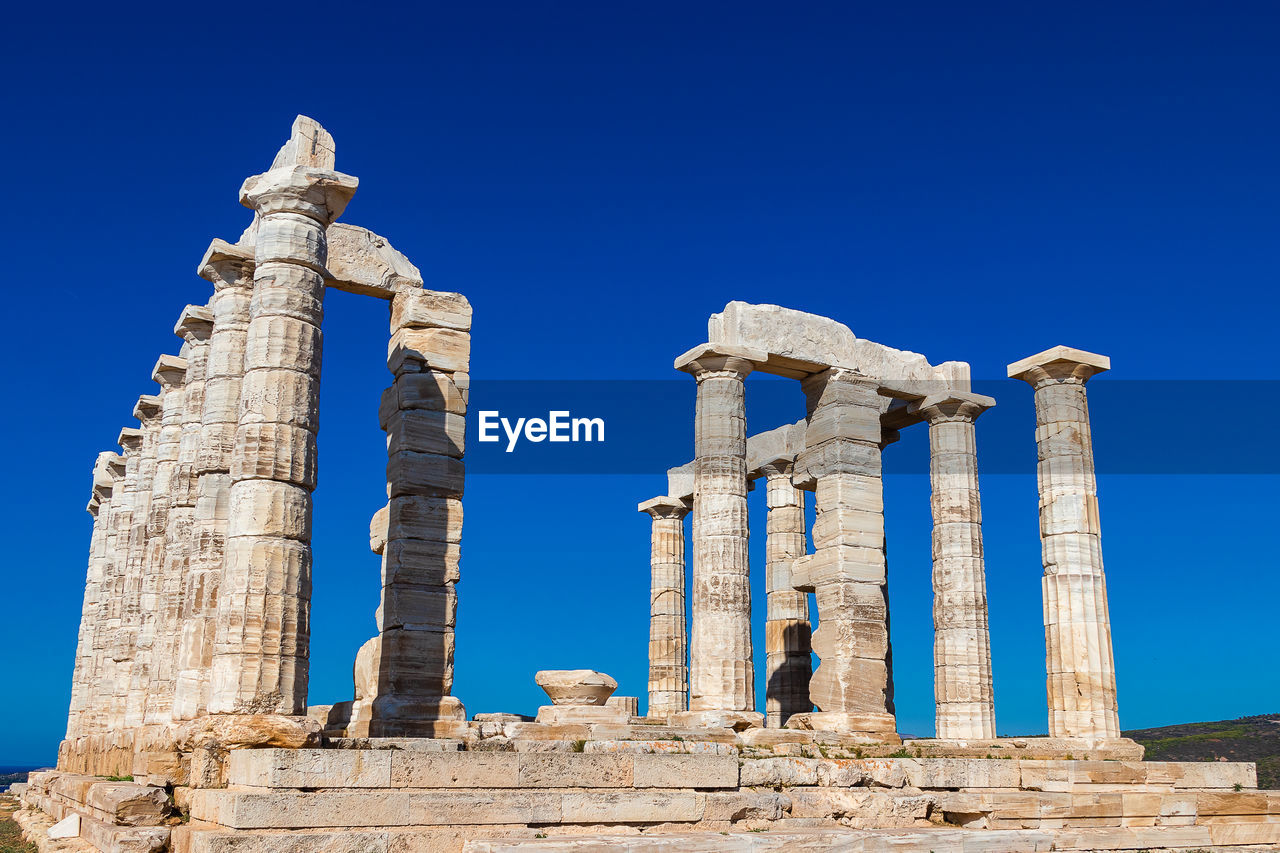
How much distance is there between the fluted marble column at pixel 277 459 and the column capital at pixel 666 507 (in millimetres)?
19109

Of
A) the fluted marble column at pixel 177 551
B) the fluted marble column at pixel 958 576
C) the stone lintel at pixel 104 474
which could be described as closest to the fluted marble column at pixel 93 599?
the stone lintel at pixel 104 474

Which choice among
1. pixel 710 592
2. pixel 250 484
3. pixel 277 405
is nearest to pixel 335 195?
pixel 277 405

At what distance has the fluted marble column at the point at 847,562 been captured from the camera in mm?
25766

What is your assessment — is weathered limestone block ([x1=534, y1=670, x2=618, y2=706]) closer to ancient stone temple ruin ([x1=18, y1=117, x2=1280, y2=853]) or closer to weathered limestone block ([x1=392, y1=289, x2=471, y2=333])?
ancient stone temple ruin ([x1=18, y1=117, x2=1280, y2=853])

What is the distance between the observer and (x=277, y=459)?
18.2 meters

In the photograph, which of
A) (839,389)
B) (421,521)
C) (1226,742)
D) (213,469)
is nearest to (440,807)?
(213,469)

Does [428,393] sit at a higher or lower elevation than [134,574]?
higher

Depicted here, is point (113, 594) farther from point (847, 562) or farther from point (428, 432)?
point (847, 562)

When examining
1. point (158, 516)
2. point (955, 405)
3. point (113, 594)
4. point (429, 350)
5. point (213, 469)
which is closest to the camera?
point (213, 469)

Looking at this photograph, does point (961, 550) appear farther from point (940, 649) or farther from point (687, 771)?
point (687, 771)

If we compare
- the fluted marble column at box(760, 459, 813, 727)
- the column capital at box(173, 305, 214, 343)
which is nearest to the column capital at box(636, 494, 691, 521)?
the fluted marble column at box(760, 459, 813, 727)

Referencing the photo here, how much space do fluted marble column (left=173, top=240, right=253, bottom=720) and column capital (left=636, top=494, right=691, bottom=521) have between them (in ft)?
56.3

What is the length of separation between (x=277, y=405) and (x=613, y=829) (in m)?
8.48

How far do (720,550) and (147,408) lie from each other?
15.1 meters
